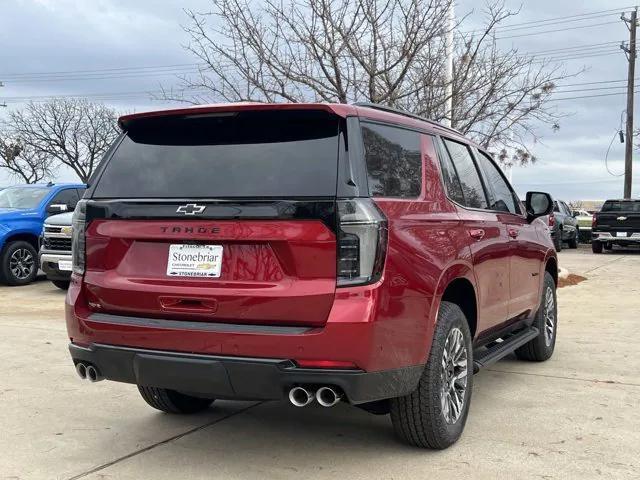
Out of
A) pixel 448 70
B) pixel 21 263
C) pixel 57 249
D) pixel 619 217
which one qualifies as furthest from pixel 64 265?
pixel 619 217

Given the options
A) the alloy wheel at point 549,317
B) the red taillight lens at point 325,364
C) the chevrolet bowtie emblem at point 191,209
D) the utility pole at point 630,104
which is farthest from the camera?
the utility pole at point 630,104

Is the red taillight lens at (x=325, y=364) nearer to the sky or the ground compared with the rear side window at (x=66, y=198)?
nearer to the ground

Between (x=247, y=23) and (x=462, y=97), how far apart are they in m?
3.59

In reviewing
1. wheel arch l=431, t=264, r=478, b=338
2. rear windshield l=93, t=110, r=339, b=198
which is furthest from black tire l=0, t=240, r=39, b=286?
wheel arch l=431, t=264, r=478, b=338

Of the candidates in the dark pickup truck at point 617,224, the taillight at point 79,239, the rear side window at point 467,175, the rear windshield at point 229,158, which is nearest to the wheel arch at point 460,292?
the rear side window at point 467,175

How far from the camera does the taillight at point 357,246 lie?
10.5ft

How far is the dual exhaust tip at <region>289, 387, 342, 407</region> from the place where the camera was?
3220 mm

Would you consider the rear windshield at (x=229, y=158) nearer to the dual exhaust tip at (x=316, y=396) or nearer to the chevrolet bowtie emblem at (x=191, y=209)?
the chevrolet bowtie emblem at (x=191, y=209)

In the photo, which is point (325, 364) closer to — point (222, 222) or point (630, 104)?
point (222, 222)

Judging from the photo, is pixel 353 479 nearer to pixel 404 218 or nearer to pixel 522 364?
pixel 404 218

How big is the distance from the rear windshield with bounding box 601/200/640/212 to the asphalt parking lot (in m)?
16.3

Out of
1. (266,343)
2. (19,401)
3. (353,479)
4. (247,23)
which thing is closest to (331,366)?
(266,343)

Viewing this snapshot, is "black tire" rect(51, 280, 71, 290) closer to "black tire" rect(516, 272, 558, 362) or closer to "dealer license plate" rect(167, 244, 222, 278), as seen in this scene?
"black tire" rect(516, 272, 558, 362)

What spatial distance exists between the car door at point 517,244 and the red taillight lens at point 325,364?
224cm
